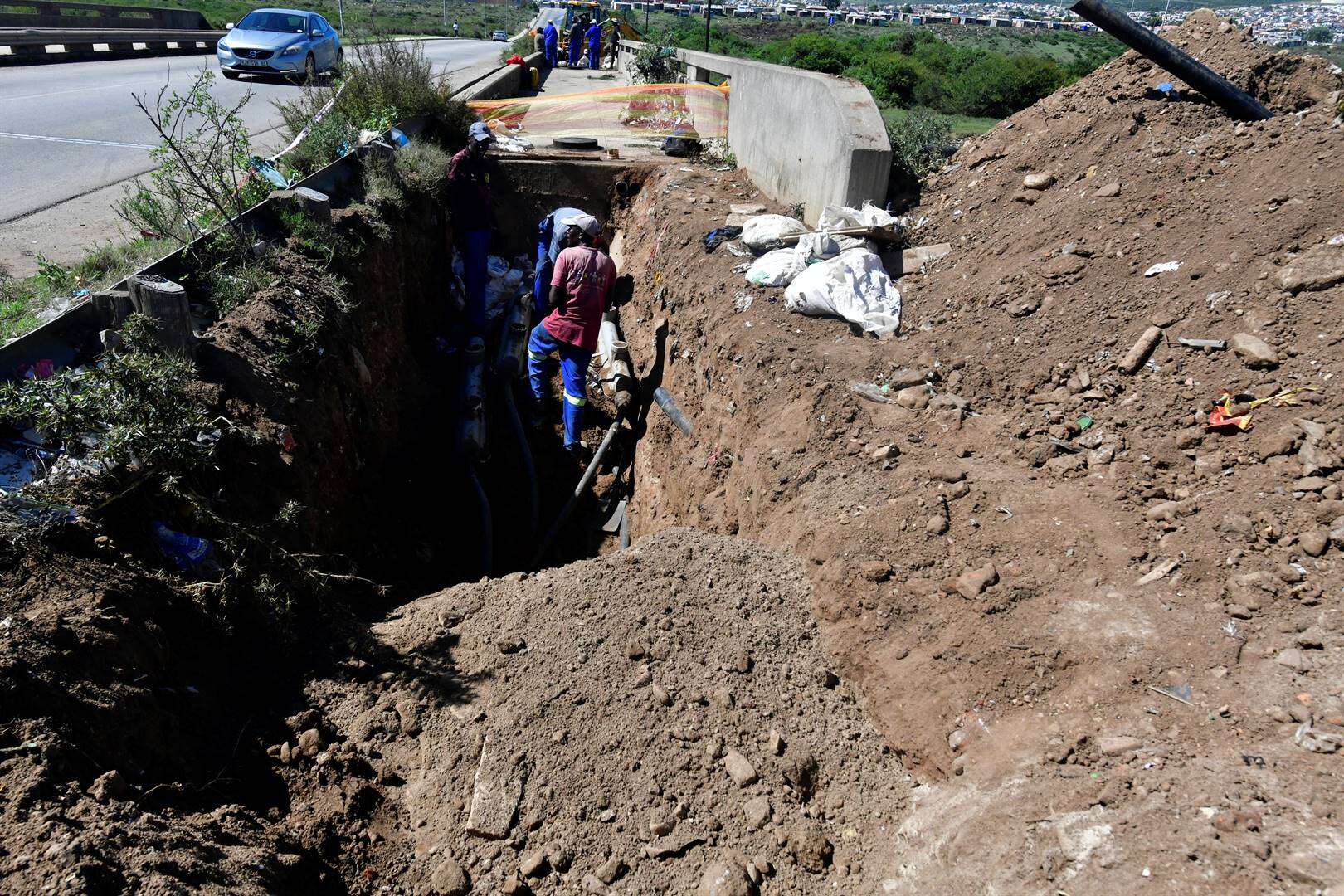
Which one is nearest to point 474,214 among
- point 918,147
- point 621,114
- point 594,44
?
point 621,114

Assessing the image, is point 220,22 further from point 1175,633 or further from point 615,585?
point 1175,633

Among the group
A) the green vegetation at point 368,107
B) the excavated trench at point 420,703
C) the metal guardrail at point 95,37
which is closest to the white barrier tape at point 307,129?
the green vegetation at point 368,107

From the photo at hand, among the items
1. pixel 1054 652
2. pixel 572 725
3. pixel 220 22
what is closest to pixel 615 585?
pixel 572 725

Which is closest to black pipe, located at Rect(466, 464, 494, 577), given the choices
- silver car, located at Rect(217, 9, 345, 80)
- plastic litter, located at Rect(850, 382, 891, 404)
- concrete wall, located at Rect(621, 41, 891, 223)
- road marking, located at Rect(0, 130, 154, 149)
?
plastic litter, located at Rect(850, 382, 891, 404)

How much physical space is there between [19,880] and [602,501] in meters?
5.97

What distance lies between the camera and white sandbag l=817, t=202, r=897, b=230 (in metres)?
6.80

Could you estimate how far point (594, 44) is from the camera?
2209 cm

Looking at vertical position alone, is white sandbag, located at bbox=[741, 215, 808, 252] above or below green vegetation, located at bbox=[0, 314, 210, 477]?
above

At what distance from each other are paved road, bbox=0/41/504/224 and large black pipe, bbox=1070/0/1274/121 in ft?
29.6

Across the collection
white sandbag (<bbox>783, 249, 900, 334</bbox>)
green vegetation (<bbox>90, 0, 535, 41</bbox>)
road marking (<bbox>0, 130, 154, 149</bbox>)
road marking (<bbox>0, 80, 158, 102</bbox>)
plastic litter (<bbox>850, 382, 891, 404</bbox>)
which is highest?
green vegetation (<bbox>90, 0, 535, 41</bbox>)

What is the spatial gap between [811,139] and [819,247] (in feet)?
5.83

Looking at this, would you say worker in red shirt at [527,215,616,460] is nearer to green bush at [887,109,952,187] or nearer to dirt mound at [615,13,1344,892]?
dirt mound at [615,13,1344,892]

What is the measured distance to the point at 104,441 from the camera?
3426 millimetres

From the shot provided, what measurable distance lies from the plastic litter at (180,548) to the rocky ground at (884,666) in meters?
0.21
